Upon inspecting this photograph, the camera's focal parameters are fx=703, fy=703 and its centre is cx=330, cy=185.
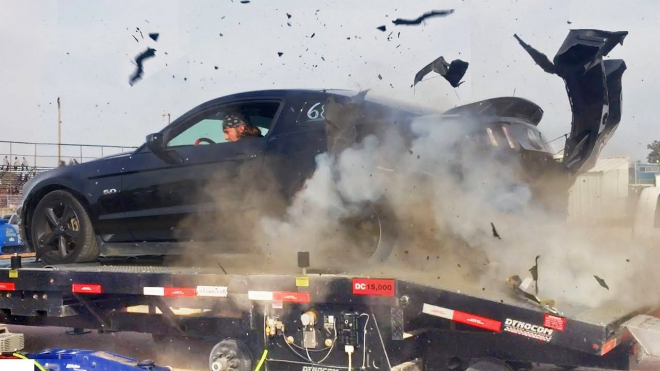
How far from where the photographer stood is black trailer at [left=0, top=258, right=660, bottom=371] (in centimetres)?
390

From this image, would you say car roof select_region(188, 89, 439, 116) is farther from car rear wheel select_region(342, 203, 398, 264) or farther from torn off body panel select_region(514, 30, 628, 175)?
torn off body panel select_region(514, 30, 628, 175)

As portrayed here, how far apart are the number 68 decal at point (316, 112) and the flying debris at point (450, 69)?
783 millimetres

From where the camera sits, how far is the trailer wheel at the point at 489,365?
13.8 feet

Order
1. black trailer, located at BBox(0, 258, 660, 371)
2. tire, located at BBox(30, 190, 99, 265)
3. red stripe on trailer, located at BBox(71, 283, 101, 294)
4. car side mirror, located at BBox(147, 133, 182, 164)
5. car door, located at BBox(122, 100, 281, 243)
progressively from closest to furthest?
black trailer, located at BBox(0, 258, 660, 371) < car door, located at BBox(122, 100, 281, 243) < red stripe on trailer, located at BBox(71, 283, 101, 294) < car side mirror, located at BBox(147, 133, 182, 164) < tire, located at BBox(30, 190, 99, 265)

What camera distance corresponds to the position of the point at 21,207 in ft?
20.9

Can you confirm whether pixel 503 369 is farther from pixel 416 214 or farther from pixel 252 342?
pixel 252 342

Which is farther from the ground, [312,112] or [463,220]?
[312,112]

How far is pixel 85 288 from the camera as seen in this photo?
5.41m

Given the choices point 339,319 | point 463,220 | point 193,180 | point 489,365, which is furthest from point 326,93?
point 489,365

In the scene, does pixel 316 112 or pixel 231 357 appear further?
pixel 316 112

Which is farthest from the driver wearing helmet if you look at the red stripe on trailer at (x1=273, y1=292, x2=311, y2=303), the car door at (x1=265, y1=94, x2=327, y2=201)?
the red stripe on trailer at (x1=273, y1=292, x2=311, y2=303)

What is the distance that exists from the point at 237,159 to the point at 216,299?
3.38 feet

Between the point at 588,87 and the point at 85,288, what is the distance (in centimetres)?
388

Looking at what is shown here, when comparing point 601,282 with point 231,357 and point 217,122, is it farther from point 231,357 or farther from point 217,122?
point 217,122
